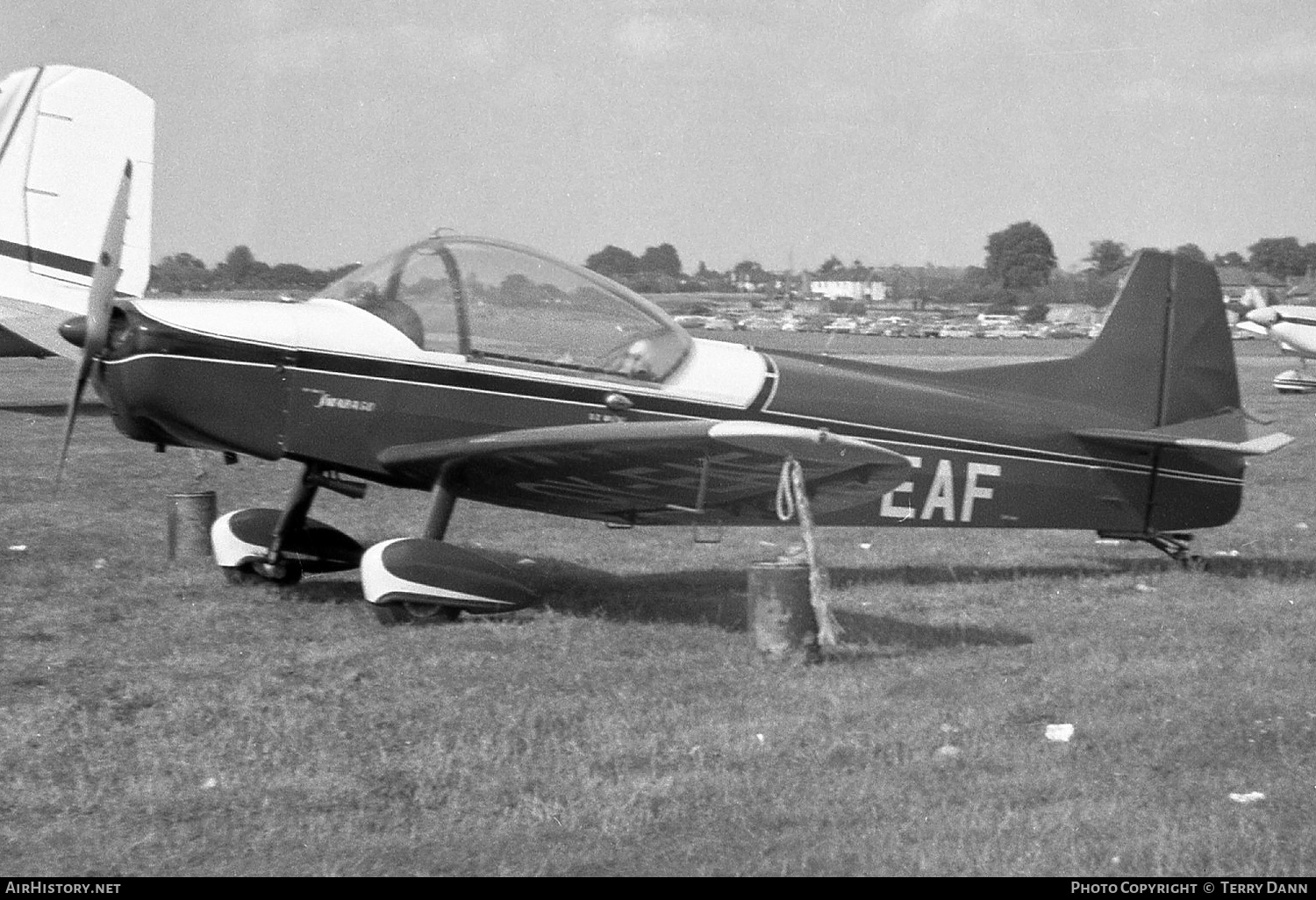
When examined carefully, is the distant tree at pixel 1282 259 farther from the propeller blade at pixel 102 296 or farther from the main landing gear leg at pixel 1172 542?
the propeller blade at pixel 102 296

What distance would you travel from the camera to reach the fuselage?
22.2 ft

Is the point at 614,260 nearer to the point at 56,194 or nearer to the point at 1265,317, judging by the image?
the point at 56,194

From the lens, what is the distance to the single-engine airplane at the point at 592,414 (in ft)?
21.8

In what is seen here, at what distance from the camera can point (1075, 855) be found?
12.3ft

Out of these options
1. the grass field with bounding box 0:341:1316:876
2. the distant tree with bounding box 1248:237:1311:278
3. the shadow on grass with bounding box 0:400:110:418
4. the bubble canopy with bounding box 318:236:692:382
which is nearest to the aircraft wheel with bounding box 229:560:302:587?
the grass field with bounding box 0:341:1316:876

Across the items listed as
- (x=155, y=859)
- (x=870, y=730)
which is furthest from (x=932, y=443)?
(x=155, y=859)

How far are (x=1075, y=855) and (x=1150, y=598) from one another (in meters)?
4.10

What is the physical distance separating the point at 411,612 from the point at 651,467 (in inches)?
53.5

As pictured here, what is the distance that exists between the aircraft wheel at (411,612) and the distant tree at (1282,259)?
5580 cm

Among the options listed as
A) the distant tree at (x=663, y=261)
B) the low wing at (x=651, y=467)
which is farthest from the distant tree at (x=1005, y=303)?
the low wing at (x=651, y=467)

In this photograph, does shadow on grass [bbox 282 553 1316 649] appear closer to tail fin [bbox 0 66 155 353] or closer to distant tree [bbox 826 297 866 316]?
tail fin [bbox 0 66 155 353]

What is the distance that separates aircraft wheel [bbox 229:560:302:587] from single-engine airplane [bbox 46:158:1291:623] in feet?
0.05

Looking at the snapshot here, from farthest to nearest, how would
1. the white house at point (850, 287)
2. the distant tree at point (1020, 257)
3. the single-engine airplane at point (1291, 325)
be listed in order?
the distant tree at point (1020, 257)
the single-engine airplane at point (1291, 325)
the white house at point (850, 287)

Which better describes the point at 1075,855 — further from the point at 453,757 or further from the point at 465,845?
the point at 453,757
